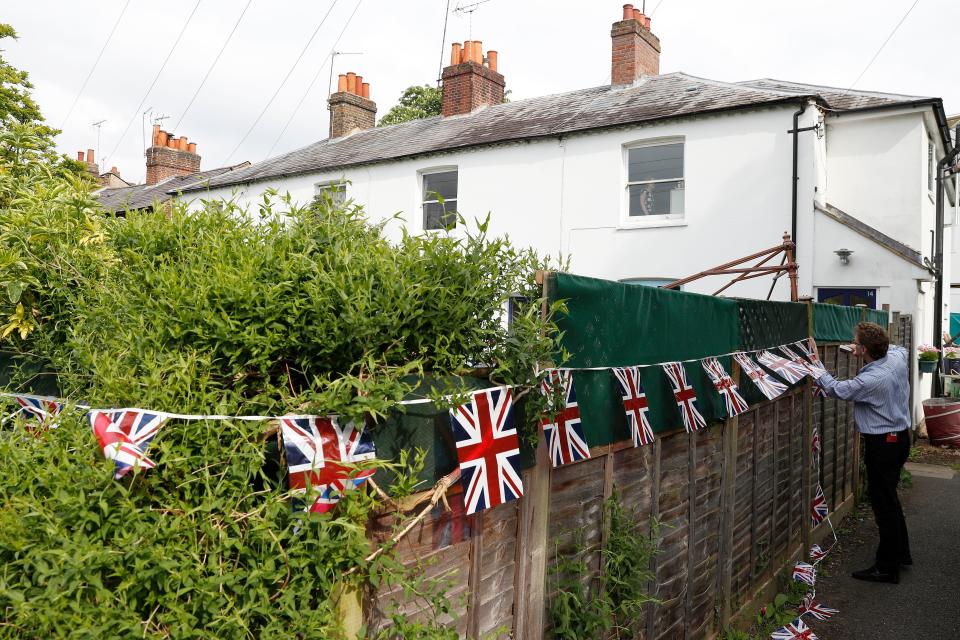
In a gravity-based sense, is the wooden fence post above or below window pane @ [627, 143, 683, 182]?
below

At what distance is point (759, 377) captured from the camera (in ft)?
18.4

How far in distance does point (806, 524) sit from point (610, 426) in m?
4.72

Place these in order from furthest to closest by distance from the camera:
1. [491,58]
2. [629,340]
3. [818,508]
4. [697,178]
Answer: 1. [491,58]
2. [697,178]
3. [818,508]
4. [629,340]

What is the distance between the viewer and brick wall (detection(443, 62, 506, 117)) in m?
20.3

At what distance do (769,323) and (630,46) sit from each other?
43.8ft

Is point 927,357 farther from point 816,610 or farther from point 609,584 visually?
point 609,584

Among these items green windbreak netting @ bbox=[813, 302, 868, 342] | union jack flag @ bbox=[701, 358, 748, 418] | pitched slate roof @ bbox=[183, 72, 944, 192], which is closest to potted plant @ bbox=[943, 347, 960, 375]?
pitched slate roof @ bbox=[183, 72, 944, 192]

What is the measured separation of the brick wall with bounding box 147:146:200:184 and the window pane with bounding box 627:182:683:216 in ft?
80.0

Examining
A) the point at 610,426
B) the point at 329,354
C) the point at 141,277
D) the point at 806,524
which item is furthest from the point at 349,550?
the point at 806,524

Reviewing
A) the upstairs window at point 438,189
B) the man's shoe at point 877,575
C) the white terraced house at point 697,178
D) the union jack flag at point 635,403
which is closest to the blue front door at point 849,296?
the white terraced house at point 697,178

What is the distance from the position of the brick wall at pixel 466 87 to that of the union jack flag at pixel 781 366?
15578mm

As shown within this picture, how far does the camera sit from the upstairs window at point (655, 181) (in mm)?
14930

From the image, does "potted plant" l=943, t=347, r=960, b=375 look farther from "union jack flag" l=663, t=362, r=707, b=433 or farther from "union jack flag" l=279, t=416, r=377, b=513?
"union jack flag" l=279, t=416, r=377, b=513

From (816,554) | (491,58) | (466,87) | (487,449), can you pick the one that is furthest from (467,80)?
(487,449)
